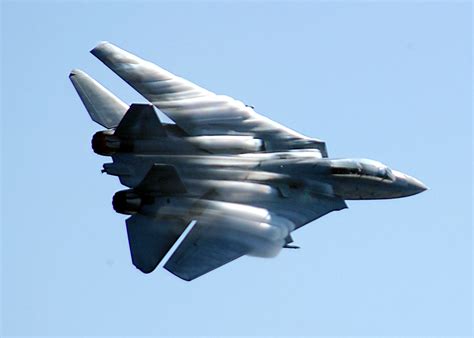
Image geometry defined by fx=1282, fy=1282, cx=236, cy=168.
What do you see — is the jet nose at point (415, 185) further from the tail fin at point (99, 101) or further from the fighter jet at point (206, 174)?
the tail fin at point (99, 101)

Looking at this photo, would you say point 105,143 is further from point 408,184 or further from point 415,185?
point 415,185

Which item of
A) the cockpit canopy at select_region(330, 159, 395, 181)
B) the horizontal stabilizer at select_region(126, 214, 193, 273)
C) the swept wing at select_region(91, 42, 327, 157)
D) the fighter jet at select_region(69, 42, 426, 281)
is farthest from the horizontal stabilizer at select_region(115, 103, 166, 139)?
the cockpit canopy at select_region(330, 159, 395, 181)

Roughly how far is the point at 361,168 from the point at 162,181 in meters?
5.39

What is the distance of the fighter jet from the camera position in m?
29.9

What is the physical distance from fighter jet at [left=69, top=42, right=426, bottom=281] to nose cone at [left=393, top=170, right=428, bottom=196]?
0.09ft

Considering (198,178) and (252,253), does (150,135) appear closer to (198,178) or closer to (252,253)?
(198,178)

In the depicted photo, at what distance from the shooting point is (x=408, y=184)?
33.2 m

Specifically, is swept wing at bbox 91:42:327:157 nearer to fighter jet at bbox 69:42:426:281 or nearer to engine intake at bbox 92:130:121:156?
fighter jet at bbox 69:42:426:281

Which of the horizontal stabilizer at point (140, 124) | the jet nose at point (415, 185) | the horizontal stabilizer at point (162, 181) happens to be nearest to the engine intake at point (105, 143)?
the horizontal stabilizer at point (140, 124)

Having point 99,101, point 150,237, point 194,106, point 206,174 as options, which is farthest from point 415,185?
point 99,101

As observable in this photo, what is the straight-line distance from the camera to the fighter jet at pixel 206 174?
29.9 metres

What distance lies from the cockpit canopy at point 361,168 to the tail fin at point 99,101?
5.67 meters

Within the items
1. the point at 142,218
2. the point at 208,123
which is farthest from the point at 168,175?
the point at 208,123

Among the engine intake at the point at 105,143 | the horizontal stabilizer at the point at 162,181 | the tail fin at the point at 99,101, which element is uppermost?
the tail fin at the point at 99,101
